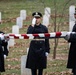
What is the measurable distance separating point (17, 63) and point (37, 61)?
3670mm

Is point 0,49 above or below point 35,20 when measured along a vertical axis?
below

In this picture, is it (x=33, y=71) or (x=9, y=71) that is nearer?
(x=33, y=71)

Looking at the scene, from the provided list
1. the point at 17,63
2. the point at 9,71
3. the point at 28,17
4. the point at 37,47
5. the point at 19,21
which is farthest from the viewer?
the point at 28,17

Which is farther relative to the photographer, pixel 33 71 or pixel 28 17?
pixel 28 17

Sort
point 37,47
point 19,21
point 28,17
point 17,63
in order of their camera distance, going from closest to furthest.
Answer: point 37,47 < point 17,63 < point 19,21 < point 28,17

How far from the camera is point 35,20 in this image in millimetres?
9398

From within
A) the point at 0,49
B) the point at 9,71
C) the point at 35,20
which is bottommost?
the point at 9,71

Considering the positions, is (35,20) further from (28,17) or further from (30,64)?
(28,17)

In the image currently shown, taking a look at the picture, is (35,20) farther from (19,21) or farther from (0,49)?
(19,21)

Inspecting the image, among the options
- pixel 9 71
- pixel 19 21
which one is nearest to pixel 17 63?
pixel 9 71

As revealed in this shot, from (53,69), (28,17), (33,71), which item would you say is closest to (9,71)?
(53,69)

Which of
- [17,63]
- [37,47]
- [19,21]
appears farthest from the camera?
[19,21]

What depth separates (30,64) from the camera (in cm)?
930

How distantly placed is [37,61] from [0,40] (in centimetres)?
101
